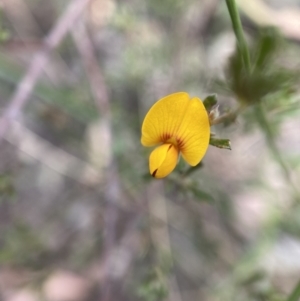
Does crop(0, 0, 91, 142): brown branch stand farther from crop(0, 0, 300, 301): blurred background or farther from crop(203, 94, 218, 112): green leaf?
crop(203, 94, 218, 112): green leaf

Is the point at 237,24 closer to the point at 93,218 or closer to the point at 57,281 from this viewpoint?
the point at 93,218

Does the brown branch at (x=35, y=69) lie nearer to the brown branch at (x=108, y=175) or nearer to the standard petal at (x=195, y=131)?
the brown branch at (x=108, y=175)

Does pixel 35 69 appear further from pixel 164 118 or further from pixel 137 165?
pixel 164 118

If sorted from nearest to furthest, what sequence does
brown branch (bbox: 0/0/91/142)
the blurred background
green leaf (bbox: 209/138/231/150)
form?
green leaf (bbox: 209/138/231/150) → brown branch (bbox: 0/0/91/142) → the blurred background

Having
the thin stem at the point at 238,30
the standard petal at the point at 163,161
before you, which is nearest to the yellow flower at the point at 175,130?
the standard petal at the point at 163,161

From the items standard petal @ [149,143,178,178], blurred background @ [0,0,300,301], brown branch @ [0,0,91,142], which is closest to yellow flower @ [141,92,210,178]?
Result: standard petal @ [149,143,178,178]

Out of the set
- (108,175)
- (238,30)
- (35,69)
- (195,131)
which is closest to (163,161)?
(195,131)

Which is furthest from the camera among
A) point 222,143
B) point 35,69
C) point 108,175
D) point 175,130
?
point 108,175
